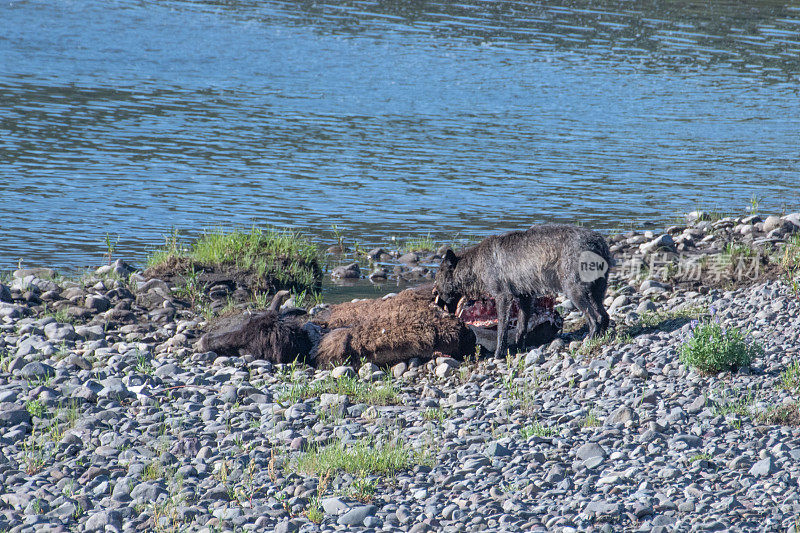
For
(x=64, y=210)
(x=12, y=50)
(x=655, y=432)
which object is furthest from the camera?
(x=12, y=50)

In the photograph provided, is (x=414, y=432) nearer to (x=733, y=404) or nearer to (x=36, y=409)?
(x=733, y=404)

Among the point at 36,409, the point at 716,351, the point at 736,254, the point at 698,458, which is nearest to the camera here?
the point at 698,458

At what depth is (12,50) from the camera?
26.4m

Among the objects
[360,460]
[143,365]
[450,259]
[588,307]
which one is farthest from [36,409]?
[588,307]

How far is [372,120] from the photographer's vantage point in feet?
70.1

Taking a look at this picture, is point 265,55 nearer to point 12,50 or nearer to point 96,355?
point 12,50

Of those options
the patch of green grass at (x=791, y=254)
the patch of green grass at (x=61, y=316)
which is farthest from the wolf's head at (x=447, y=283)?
the patch of green grass at (x=61, y=316)

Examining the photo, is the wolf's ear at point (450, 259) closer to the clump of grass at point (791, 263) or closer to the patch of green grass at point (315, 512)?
the clump of grass at point (791, 263)

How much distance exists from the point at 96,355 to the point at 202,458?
2.92m

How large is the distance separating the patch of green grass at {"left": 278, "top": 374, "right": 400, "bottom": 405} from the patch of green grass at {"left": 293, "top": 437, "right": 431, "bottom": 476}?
134 centimetres

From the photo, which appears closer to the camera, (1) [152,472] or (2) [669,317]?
(1) [152,472]

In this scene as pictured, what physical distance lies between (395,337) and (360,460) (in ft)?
9.29

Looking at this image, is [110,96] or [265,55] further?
[265,55]

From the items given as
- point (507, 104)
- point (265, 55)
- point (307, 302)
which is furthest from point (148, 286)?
point (265, 55)
